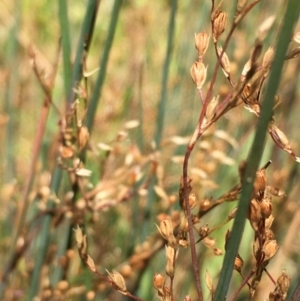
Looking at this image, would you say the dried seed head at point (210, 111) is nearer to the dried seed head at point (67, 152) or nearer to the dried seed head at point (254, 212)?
the dried seed head at point (254, 212)

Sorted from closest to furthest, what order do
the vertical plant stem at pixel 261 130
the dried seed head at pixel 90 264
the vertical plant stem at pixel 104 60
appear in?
1. the vertical plant stem at pixel 261 130
2. the dried seed head at pixel 90 264
3. the vertical plant stem at pixel 104 60

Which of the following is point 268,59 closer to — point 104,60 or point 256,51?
point 256,51

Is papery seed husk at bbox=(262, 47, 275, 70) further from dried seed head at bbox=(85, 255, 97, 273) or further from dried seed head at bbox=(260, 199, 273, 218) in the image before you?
dried seed head at bbox=(85, 255, 97, 273)

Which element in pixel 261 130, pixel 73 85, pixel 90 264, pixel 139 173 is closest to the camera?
pixel 261 130

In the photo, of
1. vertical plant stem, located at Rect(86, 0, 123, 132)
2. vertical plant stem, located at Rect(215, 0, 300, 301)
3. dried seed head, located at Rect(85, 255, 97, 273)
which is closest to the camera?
vertical plant stem, located at Rect(215, 0, 300, 301)

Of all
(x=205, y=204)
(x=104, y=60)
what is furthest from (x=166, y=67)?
(x=205, y=204)

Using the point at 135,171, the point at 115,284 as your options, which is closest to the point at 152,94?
the point at 135,171

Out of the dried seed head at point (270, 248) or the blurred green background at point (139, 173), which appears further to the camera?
the blurred green background at point (139, 173)

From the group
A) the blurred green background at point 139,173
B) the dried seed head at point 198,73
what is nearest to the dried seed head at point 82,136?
the blurred green background at point 139,173

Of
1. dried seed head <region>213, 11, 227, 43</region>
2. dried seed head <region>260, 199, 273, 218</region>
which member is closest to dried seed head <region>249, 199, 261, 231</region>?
dried seed head <region>260, 199, 273, 218</region>
